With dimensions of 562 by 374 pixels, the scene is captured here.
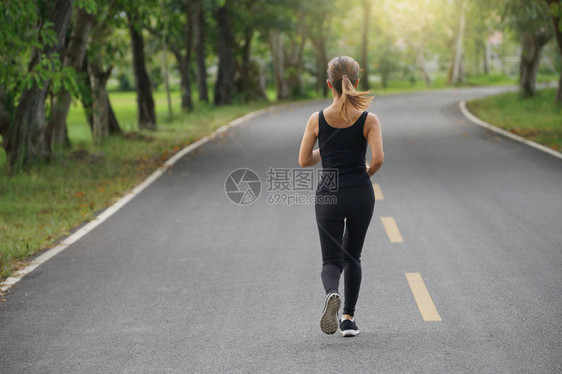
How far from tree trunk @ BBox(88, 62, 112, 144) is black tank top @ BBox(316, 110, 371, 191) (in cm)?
1515

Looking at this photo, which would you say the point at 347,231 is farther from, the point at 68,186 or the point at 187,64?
the point at 187,64

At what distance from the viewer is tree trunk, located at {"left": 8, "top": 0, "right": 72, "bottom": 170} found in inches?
532

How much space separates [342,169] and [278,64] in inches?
1394

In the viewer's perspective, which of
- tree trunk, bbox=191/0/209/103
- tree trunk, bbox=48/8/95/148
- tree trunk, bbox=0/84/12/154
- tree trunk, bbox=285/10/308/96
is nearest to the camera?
tree trunk, bbox=0/84/12/154

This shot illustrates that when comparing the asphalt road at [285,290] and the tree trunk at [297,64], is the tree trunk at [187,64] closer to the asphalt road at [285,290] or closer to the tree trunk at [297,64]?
the tree trunk at [297,64]

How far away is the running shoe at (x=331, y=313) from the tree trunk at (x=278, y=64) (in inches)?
1381

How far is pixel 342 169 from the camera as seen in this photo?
4965mm

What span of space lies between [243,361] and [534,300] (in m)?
2.67

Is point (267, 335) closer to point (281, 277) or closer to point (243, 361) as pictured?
point (243, 361)

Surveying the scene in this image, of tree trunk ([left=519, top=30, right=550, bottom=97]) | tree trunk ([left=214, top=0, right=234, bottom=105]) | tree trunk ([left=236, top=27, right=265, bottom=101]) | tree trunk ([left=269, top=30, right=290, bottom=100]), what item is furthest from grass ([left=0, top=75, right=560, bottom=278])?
tree trunk ([left=269, top=30, right=290, bottom=100])

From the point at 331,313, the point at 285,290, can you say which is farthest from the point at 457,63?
the point at 331,313

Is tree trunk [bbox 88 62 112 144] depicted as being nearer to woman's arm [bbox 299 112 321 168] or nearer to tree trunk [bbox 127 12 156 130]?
tree trunk [bbox 127 12 156 130]

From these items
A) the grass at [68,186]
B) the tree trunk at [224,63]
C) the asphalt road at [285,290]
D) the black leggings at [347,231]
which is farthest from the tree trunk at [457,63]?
the black leggings at [347,231]

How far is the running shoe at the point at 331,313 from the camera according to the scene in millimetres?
4930
